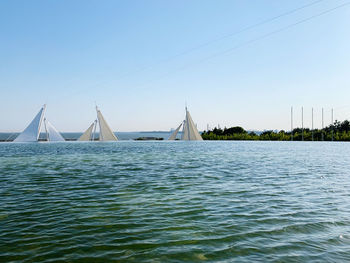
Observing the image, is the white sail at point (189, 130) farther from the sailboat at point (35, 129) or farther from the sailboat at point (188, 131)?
the sailboat at point (35, 129)

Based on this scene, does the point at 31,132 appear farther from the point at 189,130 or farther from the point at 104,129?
the point at 189,130

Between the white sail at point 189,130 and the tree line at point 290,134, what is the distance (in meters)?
15.2

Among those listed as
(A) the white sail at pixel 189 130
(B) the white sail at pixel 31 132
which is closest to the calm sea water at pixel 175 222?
(B) the white sail at pixel 31 132

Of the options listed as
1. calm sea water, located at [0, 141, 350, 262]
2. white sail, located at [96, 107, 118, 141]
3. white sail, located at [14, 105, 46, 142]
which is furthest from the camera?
white sail, located at [96, 107, 118, 141]

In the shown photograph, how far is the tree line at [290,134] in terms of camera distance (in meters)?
73.8

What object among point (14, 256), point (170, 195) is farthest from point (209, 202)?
point (14, 256)

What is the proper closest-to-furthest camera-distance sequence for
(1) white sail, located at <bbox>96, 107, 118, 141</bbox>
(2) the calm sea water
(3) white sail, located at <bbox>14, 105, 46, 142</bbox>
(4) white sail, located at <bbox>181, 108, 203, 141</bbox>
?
(2) the calm sea water → (3) white sail, located at <bbox>14, 105, 46, 142</bbox> → (1) white sail, located at <bbox>96, 107, 118, 141</bbox> → (4) white sail, located at <bbox>181, 108, 203, 141</bbox>

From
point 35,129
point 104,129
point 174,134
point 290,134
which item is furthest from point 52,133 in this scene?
point 290,134

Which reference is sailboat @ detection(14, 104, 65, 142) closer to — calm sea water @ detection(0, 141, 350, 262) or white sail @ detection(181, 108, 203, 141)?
white sail @ detection(181, 108, 203, 141)

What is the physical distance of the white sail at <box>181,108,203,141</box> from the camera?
71.1 meters

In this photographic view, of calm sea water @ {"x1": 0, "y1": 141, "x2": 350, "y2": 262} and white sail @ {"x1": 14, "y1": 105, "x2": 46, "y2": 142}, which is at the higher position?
white sail @ {"x1": 14, "y1": 105, "x2": 46, "y2": 142}

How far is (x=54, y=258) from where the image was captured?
4238mm

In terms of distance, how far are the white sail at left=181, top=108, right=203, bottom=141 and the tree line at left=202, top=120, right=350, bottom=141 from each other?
15238 mm

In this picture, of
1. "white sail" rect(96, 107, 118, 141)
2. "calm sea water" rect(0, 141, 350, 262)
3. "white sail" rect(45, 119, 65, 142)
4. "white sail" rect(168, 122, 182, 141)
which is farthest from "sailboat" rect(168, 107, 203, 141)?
"calm sea water" rect(0, 141, 350, 262)
